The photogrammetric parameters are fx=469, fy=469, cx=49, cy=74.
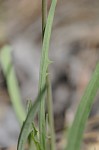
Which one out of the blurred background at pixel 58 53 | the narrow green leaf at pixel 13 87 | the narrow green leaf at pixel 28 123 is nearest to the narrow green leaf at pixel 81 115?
the narrow green leaf at pixel 28 123

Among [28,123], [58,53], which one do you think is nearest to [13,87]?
[28,123]

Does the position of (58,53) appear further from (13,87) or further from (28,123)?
(28,123)

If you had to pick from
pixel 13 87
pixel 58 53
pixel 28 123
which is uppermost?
pixel 28 123

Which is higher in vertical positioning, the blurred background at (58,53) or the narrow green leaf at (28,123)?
the narrow green leaf at (28,123)

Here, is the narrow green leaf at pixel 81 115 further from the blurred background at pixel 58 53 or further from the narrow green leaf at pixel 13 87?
the blurred background at pixel 58 53

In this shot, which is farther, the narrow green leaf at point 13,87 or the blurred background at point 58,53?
the blurred background at point 58,53

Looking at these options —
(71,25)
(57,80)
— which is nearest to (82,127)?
(57,80)

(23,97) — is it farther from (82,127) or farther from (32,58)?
(82,127)

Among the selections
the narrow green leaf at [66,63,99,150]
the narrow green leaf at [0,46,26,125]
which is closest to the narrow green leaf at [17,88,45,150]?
the narrow green leaf at [66,63,99,150]

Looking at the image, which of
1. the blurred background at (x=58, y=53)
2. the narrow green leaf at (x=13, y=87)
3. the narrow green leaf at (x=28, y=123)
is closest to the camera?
the narrow green leaf at (x=28, y=123)
